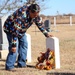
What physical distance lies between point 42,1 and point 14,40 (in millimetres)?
7742

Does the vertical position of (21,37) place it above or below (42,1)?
below

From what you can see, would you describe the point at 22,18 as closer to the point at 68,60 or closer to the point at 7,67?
the point at 7,67

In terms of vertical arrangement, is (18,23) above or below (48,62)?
above

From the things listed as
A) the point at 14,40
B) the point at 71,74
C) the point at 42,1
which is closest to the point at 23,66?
the point at 14,40

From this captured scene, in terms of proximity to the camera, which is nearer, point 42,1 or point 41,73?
point 41,73

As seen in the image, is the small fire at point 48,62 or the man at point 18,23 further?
the small fire at point 48,62

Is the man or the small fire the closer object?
the man

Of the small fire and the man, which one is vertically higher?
A: the man

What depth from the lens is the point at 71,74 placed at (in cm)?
799

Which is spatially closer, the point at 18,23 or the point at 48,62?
the point at 18,23

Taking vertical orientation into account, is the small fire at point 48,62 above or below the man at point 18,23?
below

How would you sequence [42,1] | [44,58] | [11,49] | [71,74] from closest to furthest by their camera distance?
[71,74], [11,49], [44,58], [42,1]

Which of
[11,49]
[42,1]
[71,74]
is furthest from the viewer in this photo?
[42,1]

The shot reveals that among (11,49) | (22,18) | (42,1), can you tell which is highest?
(42,1)
